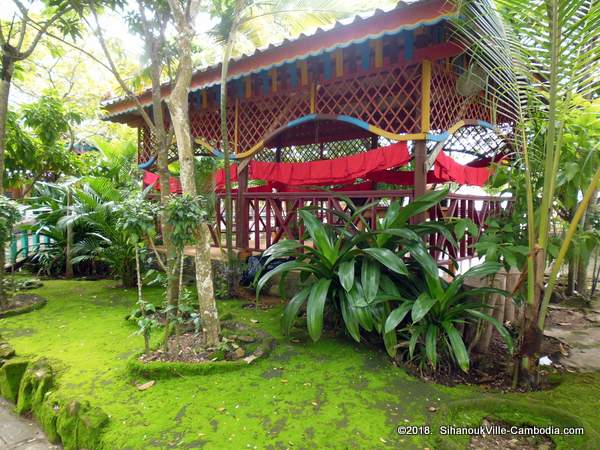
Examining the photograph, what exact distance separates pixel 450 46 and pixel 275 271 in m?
2.88

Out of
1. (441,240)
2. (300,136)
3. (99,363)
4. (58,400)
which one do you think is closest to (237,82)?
(300,136)

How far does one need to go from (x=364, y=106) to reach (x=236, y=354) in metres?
3.19

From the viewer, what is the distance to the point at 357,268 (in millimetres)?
3438

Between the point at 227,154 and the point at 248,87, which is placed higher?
the point at 248,87

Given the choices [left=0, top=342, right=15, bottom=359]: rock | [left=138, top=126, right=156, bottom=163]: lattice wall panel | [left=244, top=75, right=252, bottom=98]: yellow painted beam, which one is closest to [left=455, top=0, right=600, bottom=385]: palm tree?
[left=244, top=75, right=252, bottom=98]: yellow painted beam

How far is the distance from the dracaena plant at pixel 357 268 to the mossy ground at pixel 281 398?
0.30 m

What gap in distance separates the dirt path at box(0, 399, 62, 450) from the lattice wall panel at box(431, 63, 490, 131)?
15.0 ft

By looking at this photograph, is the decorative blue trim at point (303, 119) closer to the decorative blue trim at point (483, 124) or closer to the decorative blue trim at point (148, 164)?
the decorative blue trim at point (483, 124)

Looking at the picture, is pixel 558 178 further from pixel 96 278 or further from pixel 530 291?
pixel 96 278

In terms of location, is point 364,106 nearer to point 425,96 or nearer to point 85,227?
point 425,96

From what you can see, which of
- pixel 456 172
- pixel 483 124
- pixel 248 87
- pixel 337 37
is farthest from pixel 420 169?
pixel 248 87

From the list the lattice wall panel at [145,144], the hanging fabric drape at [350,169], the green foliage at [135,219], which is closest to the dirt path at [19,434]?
the green foliage at [135,219]

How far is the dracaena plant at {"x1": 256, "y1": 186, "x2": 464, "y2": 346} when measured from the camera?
3053mm

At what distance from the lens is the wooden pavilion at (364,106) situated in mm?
3840
